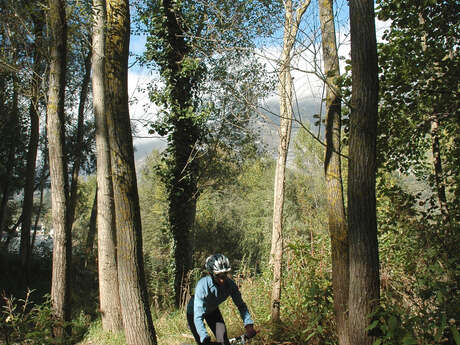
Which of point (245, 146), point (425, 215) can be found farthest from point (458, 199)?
point (245, 146)

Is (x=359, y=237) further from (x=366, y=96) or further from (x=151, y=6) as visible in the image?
(x=151, y=6)

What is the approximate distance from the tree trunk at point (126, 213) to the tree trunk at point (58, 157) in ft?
7.48

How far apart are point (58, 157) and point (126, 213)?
273cm

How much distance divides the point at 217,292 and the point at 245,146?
31.6 feet

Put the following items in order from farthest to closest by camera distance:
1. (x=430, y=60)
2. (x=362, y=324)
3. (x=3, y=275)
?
(x=3, y=275), (x=430, y=60), (x=362, y=324)

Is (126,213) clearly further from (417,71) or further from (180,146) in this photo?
(180,146)

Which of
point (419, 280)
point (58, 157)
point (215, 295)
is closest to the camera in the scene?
point (419, 280)

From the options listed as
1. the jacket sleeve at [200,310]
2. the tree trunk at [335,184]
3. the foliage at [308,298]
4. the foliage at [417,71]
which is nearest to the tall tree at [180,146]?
the foliage at [308,298]

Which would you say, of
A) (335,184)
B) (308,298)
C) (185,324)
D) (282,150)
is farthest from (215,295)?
(282,150)

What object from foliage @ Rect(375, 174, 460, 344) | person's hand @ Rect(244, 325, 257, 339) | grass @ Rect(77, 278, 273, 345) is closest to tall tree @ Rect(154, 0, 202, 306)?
grass @ Rect(77, 278, 273, 345)

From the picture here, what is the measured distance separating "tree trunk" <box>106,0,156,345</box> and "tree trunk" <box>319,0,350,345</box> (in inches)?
103

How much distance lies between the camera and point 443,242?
5766 millimetres

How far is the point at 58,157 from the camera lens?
6996 mm

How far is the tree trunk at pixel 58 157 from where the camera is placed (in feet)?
22.7
